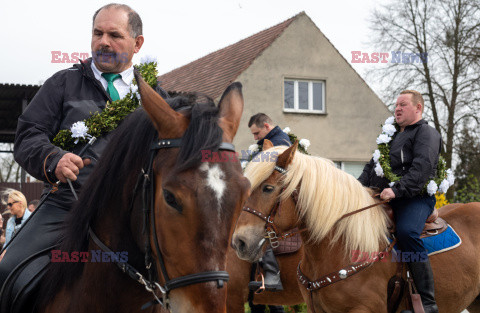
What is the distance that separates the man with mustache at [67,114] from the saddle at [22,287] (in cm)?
4

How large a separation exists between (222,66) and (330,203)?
55.6 feet

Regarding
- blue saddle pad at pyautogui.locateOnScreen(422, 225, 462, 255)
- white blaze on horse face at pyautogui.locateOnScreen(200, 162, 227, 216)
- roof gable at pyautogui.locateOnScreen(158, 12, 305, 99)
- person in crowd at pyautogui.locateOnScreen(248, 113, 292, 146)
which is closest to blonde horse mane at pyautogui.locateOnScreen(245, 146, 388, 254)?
blue saddle pad at pyautogui.locateOnScreen(422, 225, 462, 255)

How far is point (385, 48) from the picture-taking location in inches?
929

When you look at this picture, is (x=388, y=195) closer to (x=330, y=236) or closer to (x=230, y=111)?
(x=330, y=236)

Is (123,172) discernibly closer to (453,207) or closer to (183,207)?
(183,207)

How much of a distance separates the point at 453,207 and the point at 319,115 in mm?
14231

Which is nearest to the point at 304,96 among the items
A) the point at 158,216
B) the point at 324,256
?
the point at 324,256

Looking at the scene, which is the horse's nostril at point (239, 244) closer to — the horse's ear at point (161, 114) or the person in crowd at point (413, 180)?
the person in crowd at point (413, 180)

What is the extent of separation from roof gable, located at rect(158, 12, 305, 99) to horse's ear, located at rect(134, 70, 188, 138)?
52.6ft

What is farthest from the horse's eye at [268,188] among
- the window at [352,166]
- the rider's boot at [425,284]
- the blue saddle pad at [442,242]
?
the window at [352,166]

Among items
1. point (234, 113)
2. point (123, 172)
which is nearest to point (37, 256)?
point (123, 172)

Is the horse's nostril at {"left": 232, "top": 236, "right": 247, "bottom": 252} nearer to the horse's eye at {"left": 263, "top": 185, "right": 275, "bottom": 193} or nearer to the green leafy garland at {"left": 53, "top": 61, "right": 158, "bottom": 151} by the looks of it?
the horse's eye at {"left": 263, "top": 185, "right": 275, "bottom": 193}

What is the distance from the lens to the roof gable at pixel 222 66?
19609 mm

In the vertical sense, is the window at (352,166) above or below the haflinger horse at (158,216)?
below
